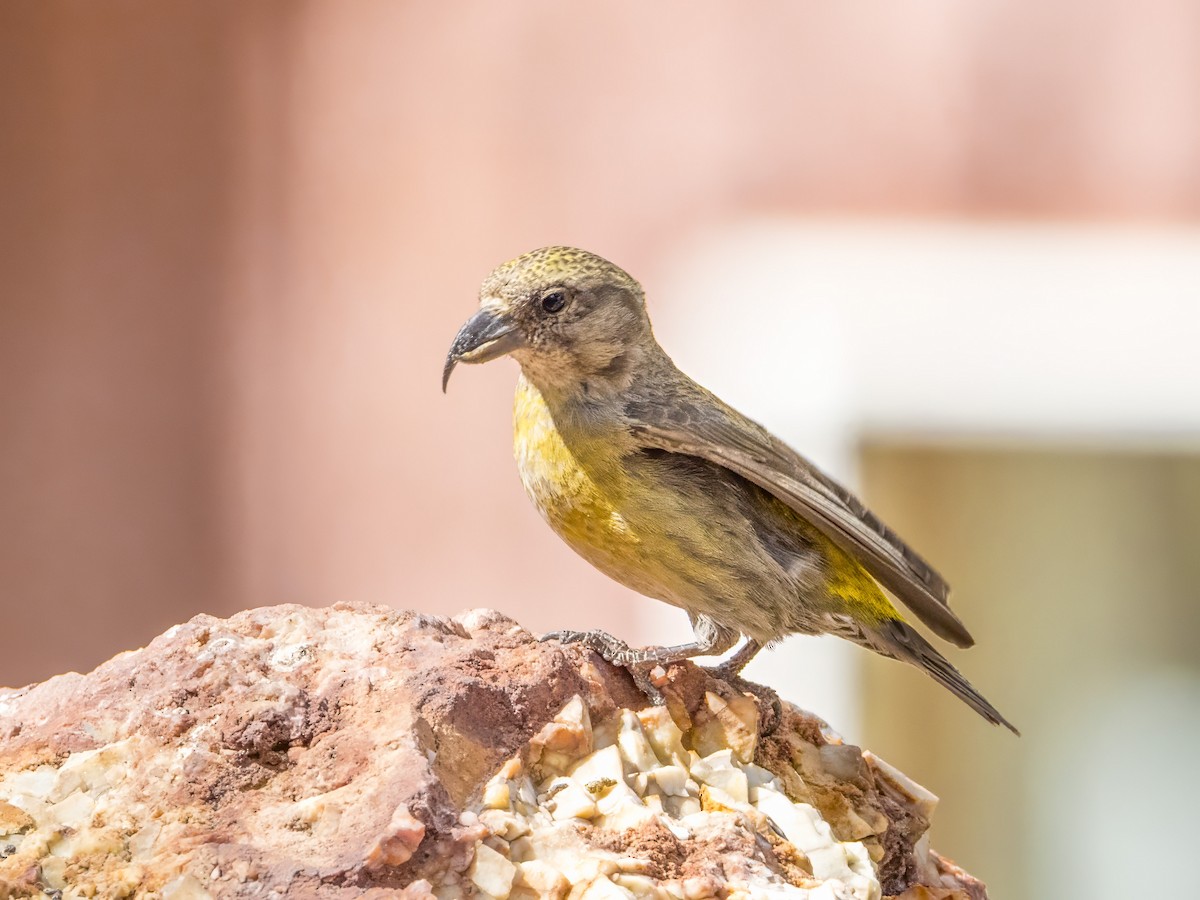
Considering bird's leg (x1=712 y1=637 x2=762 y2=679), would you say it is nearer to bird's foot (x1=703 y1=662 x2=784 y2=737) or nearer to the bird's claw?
bird's foot (x1=703 y1=662 x2=784 y2=737)

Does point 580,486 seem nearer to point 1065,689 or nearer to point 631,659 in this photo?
point 631,659

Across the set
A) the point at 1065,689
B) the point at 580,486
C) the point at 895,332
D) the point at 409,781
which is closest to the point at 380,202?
the point at 895,332

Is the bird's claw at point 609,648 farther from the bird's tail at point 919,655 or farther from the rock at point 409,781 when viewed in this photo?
the bird's tail at point 919,655

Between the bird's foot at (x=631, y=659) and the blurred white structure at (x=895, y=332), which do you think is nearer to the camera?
Answer: the bird's foot at (x=631, y=659)

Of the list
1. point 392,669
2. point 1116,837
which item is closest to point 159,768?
point 392,669

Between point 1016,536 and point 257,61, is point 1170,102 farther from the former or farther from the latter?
point 257,61

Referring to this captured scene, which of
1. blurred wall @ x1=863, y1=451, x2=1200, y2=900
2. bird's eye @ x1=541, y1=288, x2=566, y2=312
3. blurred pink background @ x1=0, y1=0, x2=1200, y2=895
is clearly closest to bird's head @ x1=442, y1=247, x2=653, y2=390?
bird's eye @ x1=541, y1=288, x2=566, y2=312

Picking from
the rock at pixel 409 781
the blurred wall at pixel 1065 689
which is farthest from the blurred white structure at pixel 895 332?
the rock at pixel 409 781

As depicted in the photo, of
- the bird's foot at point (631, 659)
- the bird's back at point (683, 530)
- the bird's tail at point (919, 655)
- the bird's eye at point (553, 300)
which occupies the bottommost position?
the bird's tail at point (919, 655)
